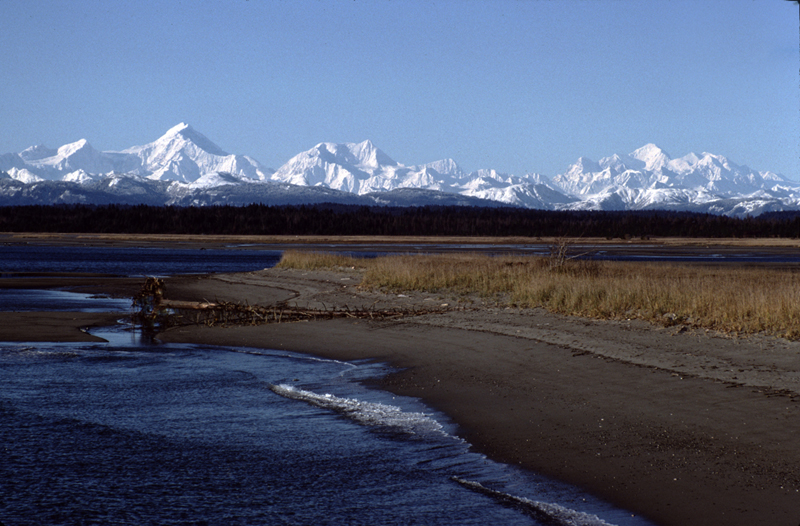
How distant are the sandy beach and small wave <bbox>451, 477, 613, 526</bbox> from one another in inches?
21.7

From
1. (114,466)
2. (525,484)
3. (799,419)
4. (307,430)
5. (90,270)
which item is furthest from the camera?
(90,270)

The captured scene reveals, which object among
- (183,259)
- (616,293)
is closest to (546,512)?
(616,293)

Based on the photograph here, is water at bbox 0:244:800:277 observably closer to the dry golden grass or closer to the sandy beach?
the dry golden grass

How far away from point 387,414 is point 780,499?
5.90 meters

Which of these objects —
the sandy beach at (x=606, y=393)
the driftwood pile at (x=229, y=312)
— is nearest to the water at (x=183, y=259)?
the driftwood pile at (x=229, y=312)

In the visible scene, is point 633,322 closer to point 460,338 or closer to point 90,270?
point 460,338

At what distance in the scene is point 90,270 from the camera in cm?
5459

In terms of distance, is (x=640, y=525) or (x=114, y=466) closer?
(x=640, y=525)

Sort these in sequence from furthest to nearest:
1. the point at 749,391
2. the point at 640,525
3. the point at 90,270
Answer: the point at 90,270, the point at 749,391, the point at 640,525

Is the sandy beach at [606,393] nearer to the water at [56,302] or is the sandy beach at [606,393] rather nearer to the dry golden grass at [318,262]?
the water at [56,302]

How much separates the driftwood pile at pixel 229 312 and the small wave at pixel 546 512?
1561cm

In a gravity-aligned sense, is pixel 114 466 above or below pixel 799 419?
below

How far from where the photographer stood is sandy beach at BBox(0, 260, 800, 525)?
8336 mm

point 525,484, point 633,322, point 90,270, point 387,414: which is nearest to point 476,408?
point 387,414
